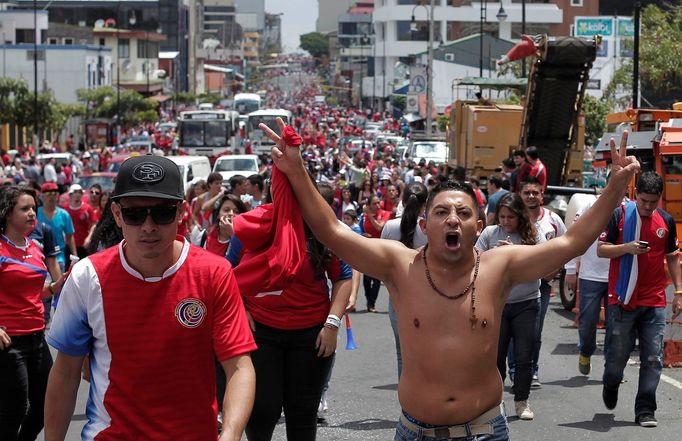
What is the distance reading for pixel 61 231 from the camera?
13.7 metres

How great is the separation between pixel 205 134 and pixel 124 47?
6329 centimetres

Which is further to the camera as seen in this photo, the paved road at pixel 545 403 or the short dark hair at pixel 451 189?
the paved road at pixel 545 403

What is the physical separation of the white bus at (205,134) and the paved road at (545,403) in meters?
34.6

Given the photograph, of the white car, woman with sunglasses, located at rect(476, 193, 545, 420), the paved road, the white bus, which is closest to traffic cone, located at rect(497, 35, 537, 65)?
the paved road

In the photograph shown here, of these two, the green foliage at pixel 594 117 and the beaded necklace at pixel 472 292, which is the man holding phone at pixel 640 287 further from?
the green foliage at pixel 594 117

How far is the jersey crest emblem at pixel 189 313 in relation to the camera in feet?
14.1

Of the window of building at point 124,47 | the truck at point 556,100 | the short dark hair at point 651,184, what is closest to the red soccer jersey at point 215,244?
the short dark hair at point 651,184

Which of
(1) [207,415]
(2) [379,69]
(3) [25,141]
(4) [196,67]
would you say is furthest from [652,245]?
(4) [196,67]

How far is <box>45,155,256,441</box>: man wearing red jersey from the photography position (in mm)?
4262

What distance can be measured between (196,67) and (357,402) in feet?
523

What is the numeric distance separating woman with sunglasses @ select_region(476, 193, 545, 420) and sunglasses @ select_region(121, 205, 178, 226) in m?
5.49

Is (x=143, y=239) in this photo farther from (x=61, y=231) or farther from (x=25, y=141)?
(x=25, y=141)

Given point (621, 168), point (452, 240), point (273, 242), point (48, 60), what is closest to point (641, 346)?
point (273, 242)

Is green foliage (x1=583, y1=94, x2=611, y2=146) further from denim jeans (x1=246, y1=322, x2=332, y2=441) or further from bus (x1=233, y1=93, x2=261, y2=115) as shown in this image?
bus (x1=233, y1=93, x2=261, y2=115)
